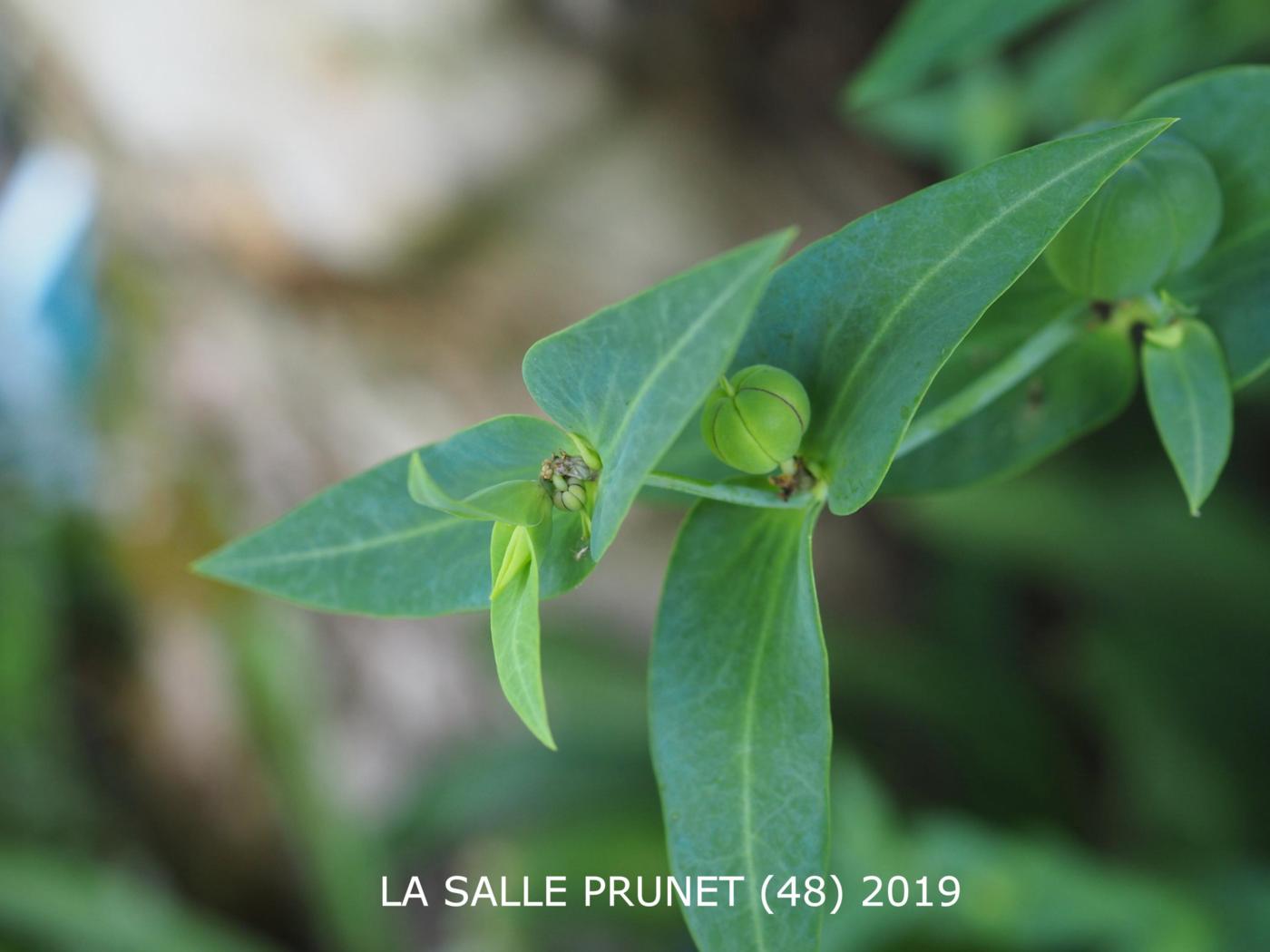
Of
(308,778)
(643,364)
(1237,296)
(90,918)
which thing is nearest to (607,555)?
(308,778)

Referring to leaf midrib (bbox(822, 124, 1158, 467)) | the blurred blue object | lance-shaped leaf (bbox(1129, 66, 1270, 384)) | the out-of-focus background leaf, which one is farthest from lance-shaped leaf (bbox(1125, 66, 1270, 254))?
the blurred blue object

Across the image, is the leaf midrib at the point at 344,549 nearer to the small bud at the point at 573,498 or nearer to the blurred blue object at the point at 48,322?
the small bud at the point at 573,498

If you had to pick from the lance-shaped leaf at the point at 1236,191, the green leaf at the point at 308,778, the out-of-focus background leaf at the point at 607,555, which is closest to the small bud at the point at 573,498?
the lance-shaped leaf at the point at 1236,191

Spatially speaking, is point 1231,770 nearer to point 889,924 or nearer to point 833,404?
point 889,924

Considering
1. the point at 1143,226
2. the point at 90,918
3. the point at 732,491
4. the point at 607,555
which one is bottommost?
the point at 732,491

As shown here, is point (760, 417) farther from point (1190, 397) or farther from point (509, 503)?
point (1190, 397)

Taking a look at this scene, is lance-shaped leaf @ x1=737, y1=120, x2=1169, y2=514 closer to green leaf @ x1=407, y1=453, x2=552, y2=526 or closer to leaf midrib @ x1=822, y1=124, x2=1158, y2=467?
leaf midrib @ x1=822, y1=124, x2=1158, y2=467

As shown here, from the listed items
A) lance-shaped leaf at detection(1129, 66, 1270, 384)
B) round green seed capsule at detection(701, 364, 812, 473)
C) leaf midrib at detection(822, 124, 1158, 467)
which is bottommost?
round green seed capsule at detection(701, 364, 812, 473)
